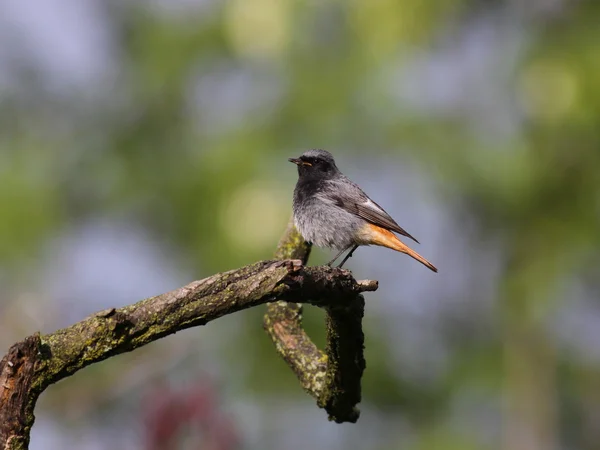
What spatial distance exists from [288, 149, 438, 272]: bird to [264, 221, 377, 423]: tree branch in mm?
388

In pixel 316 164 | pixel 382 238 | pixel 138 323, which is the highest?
pixel 316 164

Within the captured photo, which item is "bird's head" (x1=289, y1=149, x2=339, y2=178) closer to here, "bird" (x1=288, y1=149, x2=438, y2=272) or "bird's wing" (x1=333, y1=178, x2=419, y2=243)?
"bird" (x1=288, y1=149, x2=438, y2=272)

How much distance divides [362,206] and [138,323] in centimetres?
358

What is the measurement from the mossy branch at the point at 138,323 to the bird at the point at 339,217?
229 centimetres

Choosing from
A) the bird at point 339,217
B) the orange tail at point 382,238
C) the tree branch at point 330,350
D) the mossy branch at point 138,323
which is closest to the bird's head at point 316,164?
the bird at point 339,217

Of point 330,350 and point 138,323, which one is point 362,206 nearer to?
point 330,350

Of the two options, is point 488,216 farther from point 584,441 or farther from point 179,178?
point 179,178

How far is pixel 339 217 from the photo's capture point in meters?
6.32

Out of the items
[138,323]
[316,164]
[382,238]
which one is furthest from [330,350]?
[316,164]

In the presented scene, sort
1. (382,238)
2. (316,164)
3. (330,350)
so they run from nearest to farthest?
1. (330,350)
2. (382,238)
3. (316,164)

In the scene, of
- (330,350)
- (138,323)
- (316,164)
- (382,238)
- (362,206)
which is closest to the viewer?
(138,323)

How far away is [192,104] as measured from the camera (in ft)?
43.8

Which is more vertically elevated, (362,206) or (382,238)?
(362,206)

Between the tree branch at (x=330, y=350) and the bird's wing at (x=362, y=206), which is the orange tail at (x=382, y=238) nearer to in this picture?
the bird's wing at (x=362, y=206)
